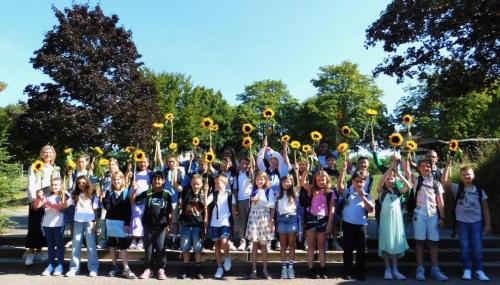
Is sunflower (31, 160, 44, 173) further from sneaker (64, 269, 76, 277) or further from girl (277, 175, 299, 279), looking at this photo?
girl (277, 175, 299, 279)

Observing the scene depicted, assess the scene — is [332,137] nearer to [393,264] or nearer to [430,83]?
[430,83]

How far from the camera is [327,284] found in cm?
634

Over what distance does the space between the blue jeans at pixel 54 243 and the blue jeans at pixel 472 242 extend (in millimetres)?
6876

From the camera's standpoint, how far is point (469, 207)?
6730 millimetres

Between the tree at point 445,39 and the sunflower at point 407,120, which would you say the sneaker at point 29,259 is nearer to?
the sunflower at point 407,120

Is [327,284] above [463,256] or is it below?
below

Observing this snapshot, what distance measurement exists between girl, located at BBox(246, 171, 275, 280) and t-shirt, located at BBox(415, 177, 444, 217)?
2517 millimetres

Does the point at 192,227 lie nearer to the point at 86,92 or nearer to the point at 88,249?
the point at 88,249

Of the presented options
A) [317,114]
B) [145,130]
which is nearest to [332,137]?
[317,114]

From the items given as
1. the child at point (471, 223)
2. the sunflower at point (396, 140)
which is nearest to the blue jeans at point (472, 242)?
the child at point (471, 223)

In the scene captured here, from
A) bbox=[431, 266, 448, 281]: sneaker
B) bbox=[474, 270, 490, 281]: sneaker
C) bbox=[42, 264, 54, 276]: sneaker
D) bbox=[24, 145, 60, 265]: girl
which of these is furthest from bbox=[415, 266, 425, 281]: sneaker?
bbox=[24, 145, 60, 265]: girl

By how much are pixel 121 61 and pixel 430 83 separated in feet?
44.1

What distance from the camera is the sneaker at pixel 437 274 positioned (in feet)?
21.8

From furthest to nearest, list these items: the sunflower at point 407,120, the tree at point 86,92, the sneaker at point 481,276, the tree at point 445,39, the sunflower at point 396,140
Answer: the tree at point 86,92 → the tree at point 445,39 → the sunflower at point 407,120 → the sneaker at point 481,276 → the sunflower at point 396,140
